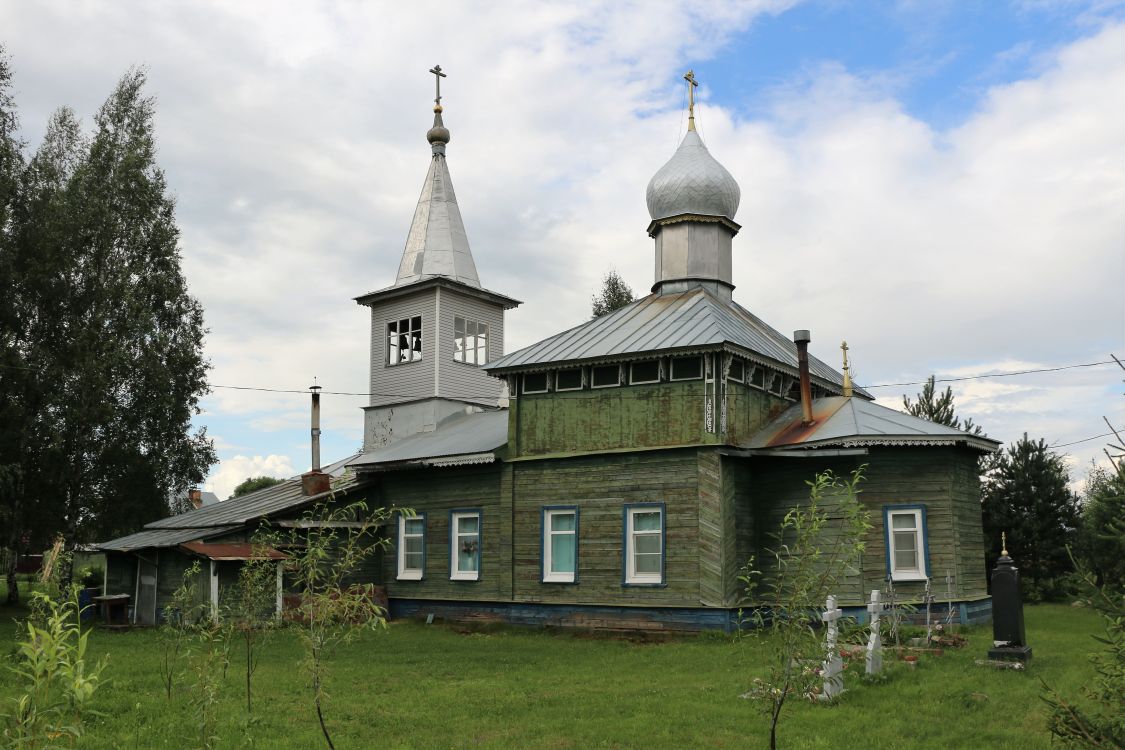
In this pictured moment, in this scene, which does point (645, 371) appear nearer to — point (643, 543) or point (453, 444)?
point (643, 543)

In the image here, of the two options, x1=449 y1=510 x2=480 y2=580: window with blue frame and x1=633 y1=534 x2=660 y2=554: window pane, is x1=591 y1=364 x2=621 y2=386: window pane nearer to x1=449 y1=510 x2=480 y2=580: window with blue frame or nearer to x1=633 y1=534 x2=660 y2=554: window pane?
x1=633 y1=534 x2=660 y2=554: window pane

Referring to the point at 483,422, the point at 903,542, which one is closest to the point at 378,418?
the point at 483,422

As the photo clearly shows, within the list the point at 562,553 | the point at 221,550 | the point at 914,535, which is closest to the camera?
the point at 914,535

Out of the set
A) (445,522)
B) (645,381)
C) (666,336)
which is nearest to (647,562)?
(645,381)

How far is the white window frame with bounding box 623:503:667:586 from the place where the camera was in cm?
2000

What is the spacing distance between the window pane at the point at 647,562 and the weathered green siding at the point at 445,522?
3196 mm

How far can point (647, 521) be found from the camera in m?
20.4

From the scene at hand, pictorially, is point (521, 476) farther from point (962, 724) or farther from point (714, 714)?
point (962, 724)

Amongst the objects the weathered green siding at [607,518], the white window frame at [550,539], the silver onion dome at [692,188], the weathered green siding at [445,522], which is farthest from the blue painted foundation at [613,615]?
the silver onion dome at [692,188]

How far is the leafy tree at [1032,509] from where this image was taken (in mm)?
28094

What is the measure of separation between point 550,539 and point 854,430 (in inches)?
269

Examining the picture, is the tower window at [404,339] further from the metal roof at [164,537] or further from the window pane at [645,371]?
the window pane at [645,371]

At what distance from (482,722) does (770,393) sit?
12.9m

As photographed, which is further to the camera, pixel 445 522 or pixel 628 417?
pixel 445 522
